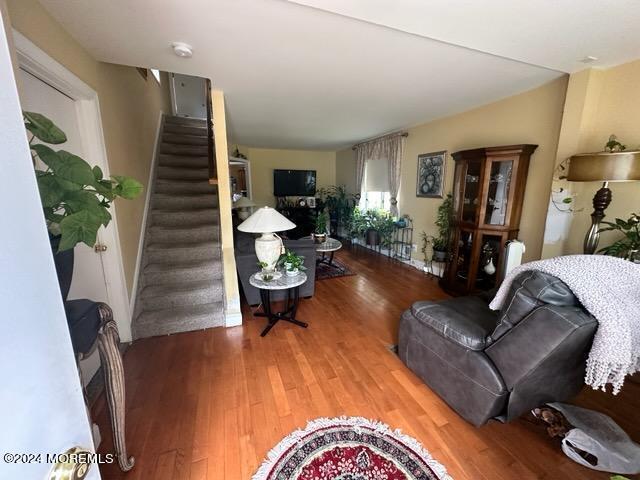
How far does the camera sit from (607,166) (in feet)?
5.87

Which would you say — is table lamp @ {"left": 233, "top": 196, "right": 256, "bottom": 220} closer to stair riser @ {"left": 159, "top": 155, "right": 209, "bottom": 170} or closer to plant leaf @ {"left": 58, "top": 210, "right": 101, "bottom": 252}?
stair riser @ {"left": 159, "top": 155, "right": 209, "bottom": 170}

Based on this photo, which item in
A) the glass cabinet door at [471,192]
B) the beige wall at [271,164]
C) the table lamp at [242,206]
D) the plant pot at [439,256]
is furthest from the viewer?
the beige wall at [271,164]

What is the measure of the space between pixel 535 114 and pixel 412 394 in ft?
9.48

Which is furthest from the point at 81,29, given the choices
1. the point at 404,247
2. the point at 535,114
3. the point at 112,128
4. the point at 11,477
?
the point at 404,247

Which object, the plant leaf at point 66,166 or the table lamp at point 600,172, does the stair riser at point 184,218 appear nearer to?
the plant leaf at point 66,166

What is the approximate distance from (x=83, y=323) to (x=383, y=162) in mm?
4955

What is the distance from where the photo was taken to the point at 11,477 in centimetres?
34

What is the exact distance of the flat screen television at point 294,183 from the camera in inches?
245

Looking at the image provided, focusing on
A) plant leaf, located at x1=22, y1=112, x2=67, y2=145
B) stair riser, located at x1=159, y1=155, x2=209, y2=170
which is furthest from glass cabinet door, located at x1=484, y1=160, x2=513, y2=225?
stair riser, located at x1=159, y1=155, x2=209, y2=170

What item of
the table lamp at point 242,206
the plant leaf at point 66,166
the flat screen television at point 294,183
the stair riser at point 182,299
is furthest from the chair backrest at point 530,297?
the flat screen television at point 294,183

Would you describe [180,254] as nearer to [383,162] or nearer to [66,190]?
[66,190]

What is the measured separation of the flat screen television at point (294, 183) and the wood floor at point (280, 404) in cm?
428

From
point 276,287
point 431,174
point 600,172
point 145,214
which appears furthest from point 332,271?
point 600,172

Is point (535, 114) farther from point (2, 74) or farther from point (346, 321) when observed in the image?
point (2, 74)
